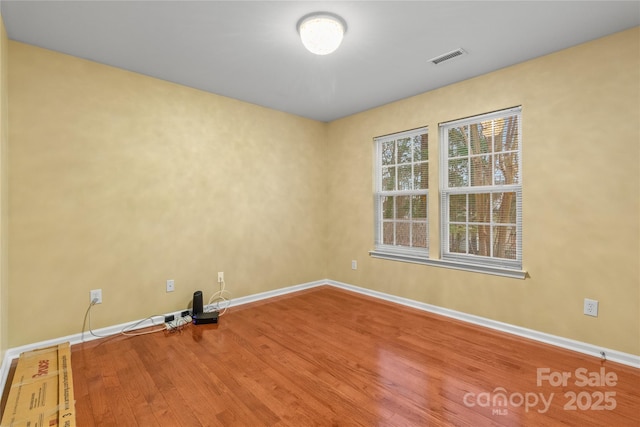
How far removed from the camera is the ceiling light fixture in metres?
2.13

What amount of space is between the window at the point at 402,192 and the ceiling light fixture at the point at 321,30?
5.87 feet

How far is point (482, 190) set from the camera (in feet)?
10.3

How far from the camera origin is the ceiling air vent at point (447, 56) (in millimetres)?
2600

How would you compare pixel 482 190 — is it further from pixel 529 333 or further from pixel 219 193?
pixel 219 193

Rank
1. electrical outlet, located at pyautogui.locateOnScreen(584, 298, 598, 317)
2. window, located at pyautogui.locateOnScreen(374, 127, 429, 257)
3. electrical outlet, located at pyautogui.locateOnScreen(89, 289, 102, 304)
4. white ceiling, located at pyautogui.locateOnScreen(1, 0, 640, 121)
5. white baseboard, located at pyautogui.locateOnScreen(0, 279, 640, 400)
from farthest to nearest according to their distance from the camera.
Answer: window, located at pyautogui.locateOnScreen(374, 127, 429, 257) → electrical outlet, located at pyautogui.locateOnScreen(89, 289, 102, 304) → electrical outlet, located at pyautogui.locateOnScreen(584, 298, 598, 317) → white baseboard, located at pyautogui.locateOnScreen(0, 279, 640, 400) → white ceiling, located at pyautogui.locateOnScreen(1, 0, 640, 121)

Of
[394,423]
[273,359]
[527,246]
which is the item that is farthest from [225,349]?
[527,246]

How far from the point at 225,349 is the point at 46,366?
123 cm

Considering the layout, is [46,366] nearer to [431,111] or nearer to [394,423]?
[394,423]

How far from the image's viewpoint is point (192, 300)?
3348mm

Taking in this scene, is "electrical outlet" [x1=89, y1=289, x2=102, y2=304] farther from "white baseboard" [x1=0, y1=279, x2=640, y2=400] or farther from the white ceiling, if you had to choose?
the white ceiling

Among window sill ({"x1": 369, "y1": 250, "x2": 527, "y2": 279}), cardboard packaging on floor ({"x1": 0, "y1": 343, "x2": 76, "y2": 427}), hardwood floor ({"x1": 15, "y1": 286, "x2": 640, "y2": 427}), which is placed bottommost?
hardwood floor ({"x1": 15, "y1": 286, "x2": 640, "y2": 427})

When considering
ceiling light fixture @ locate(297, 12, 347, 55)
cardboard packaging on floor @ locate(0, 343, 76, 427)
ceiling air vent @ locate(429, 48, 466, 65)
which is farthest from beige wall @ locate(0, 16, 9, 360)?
ceiling air vent @ locate(429, 48, 466, 65)

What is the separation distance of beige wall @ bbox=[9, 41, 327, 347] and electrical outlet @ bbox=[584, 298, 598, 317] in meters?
3.10

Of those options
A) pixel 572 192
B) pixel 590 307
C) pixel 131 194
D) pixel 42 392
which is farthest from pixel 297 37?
pixel 590 307
